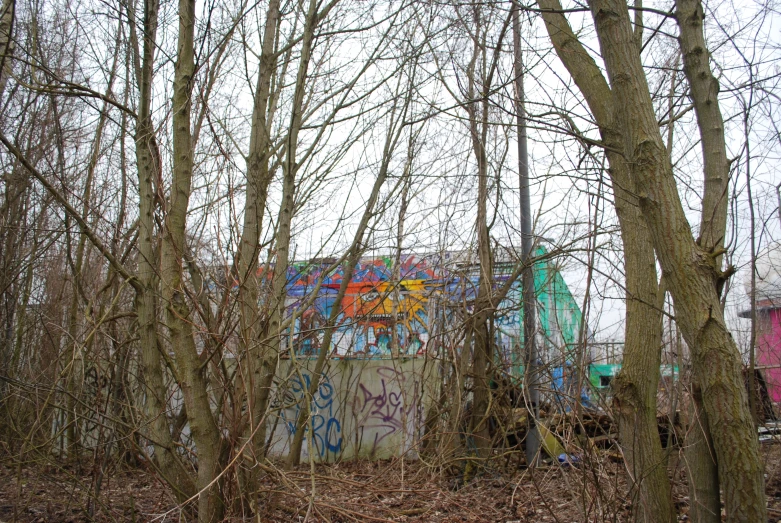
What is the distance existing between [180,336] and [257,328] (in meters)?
0.47

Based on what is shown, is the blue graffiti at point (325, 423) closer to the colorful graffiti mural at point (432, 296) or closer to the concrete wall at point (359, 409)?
the concrete wall at point (359, 409)

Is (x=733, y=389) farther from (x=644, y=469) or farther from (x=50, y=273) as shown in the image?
(x=50, y=273)

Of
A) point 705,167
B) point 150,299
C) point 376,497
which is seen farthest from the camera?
point 376,497

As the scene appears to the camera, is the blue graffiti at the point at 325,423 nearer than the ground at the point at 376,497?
No

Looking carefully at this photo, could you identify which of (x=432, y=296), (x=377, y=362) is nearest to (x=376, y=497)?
(x=432, y=296)

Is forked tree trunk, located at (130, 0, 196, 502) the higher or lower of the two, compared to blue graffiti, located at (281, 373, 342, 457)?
higher

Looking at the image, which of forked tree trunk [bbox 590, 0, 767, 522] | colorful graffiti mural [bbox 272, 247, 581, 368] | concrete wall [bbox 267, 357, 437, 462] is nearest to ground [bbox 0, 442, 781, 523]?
colorful graffiti mural [bbox 272, 247, 581, 368]

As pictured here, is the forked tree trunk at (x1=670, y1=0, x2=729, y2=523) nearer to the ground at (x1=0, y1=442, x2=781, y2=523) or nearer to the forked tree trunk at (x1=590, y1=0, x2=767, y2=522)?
→ the forked tree trunk at (x1=590, y1=0, x2=767, y2=522)

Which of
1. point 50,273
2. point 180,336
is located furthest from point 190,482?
point 50,273

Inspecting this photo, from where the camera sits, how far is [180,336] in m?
3.32

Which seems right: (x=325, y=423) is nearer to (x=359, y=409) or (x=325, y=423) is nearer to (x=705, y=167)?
(x=359, y=409)

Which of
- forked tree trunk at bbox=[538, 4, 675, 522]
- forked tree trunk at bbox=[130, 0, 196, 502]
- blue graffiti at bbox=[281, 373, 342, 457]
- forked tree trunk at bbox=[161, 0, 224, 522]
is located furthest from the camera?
blue graffiti at bbox=[281, 373, 342, 457]

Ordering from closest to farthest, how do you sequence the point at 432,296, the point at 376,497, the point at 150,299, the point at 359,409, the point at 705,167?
the point at 705,167 < the point at 150,299 < the point at 376,497 < the point at 432,296 < the point at 359,409

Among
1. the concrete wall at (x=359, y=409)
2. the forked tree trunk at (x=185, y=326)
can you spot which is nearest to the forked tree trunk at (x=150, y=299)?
the forked tree trunk at (x=185, y=326)
